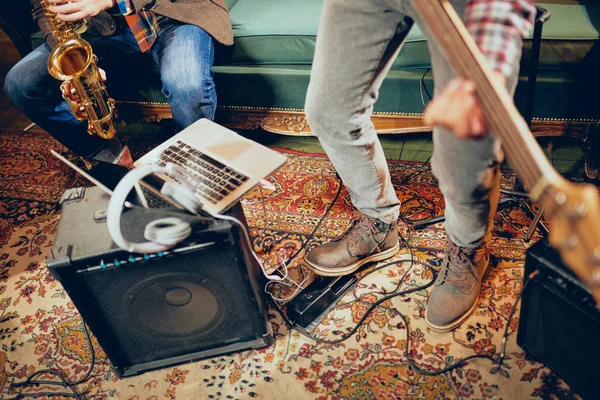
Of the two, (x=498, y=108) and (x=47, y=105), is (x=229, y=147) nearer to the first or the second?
(x=498, y=108)

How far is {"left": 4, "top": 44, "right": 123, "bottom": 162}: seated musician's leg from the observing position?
1.74 meters

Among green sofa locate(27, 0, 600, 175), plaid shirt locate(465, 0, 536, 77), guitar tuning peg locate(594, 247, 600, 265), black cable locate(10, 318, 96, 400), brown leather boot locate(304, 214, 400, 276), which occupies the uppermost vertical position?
plaid shirt locate(465, 0, 536, 77)

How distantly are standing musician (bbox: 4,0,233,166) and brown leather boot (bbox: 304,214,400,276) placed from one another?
0.67 metres

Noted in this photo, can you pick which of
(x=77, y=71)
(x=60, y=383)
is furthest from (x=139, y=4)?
(x=60, y=383)

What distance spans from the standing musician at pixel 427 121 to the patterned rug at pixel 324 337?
0.27 ft

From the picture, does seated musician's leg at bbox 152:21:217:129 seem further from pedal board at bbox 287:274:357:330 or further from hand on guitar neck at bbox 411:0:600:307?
hand on guitar neck at bbox 411:0:600:307

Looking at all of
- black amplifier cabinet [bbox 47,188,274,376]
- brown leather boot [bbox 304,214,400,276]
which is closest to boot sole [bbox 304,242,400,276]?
brown leather boot [bbox 304,214,400,276]

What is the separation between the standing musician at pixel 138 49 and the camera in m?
1.64

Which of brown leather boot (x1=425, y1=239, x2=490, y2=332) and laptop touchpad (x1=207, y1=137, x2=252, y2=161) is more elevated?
laptop touchpad (x1=207, y1=137, x2=252, y2=161)

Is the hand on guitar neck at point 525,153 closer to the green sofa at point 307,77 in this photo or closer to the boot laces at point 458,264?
the boot laces at point 458,264

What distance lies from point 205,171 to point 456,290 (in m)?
0.73

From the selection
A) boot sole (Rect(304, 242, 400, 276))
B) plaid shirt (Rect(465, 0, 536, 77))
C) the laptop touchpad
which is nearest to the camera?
plaid shirt (Rect(465, 0, 536, 77))

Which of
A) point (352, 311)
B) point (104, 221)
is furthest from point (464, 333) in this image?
point (104, 221)

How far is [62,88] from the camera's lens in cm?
166
